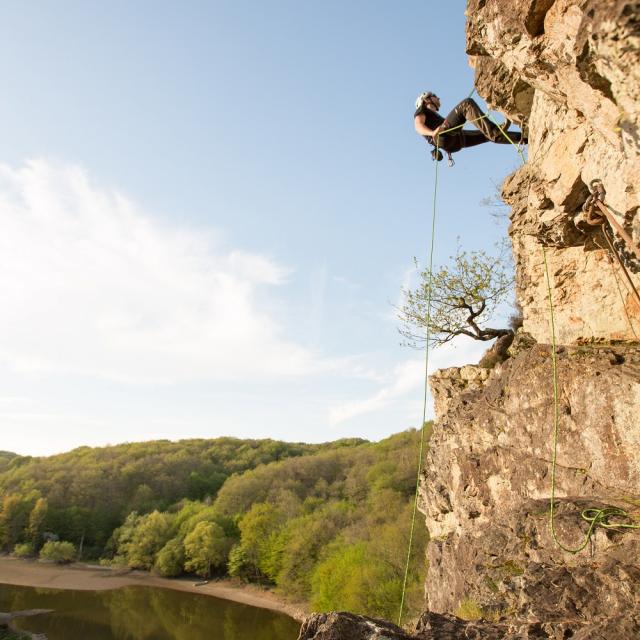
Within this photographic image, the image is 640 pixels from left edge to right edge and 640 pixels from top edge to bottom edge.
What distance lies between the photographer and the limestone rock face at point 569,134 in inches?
172

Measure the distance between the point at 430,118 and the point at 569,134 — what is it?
13.2 feet

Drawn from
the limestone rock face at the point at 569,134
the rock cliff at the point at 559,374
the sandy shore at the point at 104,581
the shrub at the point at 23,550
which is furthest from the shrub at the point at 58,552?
the limestone rock face at the point at 569,134

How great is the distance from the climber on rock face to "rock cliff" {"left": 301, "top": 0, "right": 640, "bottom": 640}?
0.41 m

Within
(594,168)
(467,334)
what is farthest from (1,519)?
(594,168)

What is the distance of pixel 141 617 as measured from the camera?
151 feet

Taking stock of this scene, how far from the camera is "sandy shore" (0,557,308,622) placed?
5388 centimetres

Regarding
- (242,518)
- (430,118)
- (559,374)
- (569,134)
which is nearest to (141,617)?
(242,518)

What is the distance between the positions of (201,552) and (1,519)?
39504 mm

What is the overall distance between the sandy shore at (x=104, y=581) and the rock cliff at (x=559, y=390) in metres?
48.2

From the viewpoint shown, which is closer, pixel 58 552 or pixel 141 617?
pixel 141 617

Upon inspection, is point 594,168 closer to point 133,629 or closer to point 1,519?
point 133,629

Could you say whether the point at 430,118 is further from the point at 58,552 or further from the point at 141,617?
the point at 58,552

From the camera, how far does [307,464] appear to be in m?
88.8

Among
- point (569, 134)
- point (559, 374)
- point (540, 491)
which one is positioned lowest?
point (540, 491)
